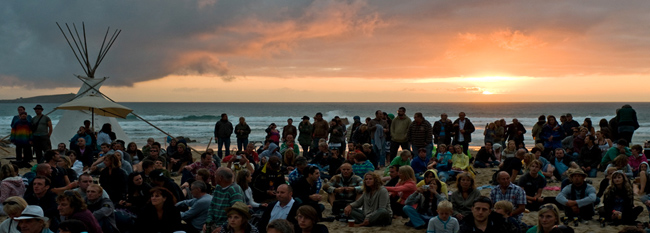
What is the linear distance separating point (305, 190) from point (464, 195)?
2.10 meters

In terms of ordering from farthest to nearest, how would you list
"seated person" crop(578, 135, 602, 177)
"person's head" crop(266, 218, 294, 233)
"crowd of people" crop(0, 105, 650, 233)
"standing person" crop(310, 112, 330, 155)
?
"standing person" crop(310, 112, 330, 155)
"seated person" crop(578, 135, 602, 177)
"crowd of people" crop(0, 105, 650, 233)
"person's head" crop(266, 218, 294, 233)

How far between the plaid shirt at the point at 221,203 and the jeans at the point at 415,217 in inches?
103

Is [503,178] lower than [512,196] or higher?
higher

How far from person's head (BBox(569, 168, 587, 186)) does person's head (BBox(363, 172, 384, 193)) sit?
2706 mm

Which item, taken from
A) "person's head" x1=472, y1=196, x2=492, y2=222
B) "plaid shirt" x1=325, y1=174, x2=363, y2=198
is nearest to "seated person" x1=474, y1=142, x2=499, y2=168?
"plaid shirt" x1=325, y1=174, x2=363, y2=198

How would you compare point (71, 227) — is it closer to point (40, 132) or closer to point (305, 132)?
point (40, 132)

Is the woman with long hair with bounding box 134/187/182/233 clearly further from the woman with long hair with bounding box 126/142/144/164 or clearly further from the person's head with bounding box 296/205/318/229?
the woman with long hair with bounding box 126/142/144/164

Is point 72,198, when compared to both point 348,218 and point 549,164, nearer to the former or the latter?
point 348,218

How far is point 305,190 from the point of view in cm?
728

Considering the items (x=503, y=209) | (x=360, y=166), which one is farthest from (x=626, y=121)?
(x=503, y=209)

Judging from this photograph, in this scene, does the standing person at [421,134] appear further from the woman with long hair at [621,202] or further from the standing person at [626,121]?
the woman with long hair at [621,202]

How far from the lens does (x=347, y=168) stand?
7883mm

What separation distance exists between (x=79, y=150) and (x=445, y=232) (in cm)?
871

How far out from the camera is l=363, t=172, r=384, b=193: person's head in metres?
7.16
